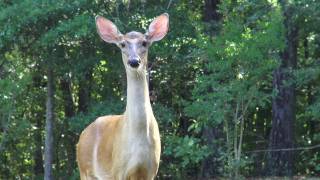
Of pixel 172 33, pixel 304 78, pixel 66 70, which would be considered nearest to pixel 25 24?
pixel 66 70

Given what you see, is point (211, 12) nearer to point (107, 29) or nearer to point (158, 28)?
point (158, 28)

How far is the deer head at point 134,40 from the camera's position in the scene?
7.57m

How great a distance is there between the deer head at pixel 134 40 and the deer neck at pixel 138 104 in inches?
3.5

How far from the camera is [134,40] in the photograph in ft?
26.0

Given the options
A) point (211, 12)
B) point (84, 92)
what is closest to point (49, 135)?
Answer: point (84, 92)

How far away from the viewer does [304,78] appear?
14.4 metres

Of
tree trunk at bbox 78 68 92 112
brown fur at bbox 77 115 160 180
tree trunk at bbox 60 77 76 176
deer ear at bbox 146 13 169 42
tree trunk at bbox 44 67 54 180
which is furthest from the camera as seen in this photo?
tree trunk at bbox 60 77 76 176

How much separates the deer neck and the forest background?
515 cm

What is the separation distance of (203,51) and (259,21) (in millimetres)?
1157

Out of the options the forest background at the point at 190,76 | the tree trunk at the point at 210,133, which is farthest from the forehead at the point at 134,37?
the tree trunk at the point at 210,133

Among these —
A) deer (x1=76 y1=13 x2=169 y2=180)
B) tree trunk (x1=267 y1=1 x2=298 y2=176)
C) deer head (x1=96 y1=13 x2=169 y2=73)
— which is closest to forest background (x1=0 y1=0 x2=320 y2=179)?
tree trunk (x1=267 y1=1 x2=298 y2=176)

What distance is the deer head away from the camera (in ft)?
24.8

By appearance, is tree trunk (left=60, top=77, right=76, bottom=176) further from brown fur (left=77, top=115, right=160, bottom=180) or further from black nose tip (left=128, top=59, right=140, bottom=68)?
black nose tip (left=128, top=59, right=140, bottom=68)

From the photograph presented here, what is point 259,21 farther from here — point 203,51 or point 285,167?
point 285,167
